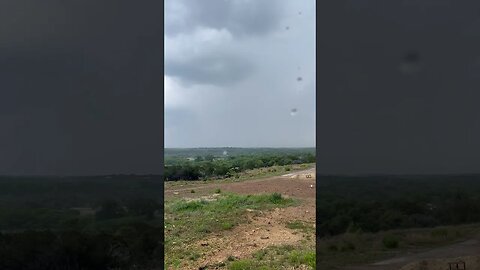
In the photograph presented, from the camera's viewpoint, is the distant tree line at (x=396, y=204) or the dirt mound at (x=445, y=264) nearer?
the dirt mound at (x=445, y=264)

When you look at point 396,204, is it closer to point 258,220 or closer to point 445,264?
point 445,264

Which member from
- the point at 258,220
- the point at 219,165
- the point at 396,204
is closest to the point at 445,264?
the point at 396,204

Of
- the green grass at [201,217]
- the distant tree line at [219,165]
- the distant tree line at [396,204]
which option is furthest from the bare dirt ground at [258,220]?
the distant tree line at [396,204]

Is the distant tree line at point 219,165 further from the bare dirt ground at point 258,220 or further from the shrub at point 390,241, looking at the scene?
the shrub at point 390,241

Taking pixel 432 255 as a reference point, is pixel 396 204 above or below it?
above

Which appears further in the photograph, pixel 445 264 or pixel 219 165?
pixel 219 165

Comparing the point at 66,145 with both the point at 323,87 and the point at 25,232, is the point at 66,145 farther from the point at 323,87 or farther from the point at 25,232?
the point at 323,87

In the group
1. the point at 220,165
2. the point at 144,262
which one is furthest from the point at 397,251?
the point at 220,165
